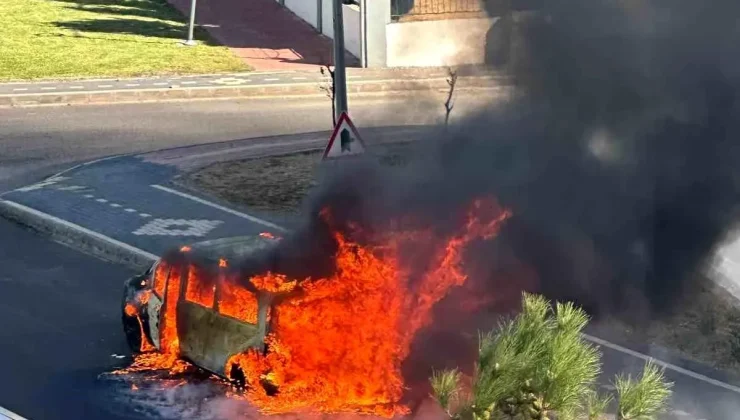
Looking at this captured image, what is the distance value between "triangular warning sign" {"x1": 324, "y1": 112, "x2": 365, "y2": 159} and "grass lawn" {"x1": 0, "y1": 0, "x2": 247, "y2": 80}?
38.8ft

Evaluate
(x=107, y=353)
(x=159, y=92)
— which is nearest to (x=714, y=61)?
(x=107, y=353)

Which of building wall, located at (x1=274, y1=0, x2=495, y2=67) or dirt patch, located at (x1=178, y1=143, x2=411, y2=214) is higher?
building wall, located at (x1=274, y1=0, x2=495, y2=67)

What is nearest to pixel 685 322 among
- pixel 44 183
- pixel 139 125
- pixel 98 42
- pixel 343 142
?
pixel 343 142

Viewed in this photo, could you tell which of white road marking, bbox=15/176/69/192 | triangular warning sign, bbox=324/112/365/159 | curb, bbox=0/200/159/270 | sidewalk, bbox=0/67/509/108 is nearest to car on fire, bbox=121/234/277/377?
curb, bbox=0/200/159/270

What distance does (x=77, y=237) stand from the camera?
1259 cm

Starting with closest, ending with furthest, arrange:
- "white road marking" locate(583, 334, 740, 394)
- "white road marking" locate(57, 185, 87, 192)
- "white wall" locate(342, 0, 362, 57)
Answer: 1. "white road marking" locate(583, 334, 740, 394)
2. "white road marking" locate(57, 185, 87, 192)
3. "white wall" locate(342, 0, 362, 57)

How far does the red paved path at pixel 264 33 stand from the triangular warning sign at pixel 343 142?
11788 millimetres

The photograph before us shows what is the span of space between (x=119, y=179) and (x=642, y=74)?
312 inches

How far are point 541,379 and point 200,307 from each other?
12.4 ft

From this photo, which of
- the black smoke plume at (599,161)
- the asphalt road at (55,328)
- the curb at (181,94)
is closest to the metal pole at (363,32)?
the curb at (181,94)

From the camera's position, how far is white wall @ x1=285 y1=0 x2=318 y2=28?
28194 mm

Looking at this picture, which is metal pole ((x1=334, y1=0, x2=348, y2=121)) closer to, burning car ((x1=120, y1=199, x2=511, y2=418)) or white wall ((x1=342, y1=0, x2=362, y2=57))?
burning car ((x1=120, y1=199, x2=511, y2=418))

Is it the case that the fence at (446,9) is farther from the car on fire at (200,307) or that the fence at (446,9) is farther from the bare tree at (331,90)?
the car on fire at (200,307)

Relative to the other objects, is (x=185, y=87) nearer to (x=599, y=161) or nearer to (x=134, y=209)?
(x=134, y=209)
